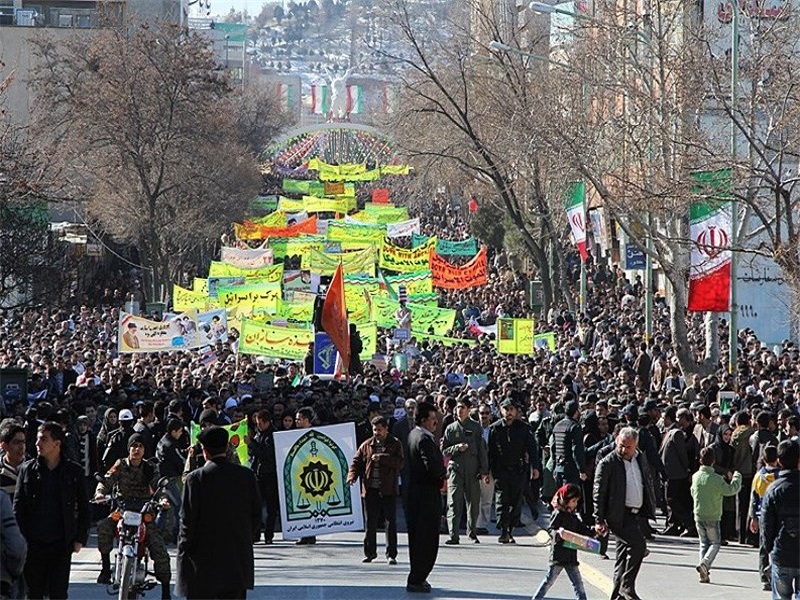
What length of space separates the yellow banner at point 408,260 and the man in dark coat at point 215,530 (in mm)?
40063

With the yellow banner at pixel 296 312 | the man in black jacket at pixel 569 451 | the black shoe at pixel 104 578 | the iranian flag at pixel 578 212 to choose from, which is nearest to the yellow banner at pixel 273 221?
the yellow banner at pixel 296 312

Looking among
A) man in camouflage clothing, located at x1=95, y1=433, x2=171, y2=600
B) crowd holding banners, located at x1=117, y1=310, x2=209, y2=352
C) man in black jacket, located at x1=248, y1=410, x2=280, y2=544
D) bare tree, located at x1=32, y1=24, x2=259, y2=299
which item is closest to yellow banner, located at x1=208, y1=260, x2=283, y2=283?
bare tree, located at x1=32, y1=24, x2=259, y2=299

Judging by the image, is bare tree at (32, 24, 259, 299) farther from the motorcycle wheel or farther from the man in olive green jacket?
the motorcycle wheel

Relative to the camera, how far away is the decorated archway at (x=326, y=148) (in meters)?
143

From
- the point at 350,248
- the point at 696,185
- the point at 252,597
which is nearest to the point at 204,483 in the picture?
the point at 252,597

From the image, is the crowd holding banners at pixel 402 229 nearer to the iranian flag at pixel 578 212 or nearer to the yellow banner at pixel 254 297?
the yellow banner at pixel 254 297

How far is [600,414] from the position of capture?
19141 mm

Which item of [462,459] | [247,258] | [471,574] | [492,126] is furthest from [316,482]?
[247,258]

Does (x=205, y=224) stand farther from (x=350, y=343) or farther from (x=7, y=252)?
(x=350, y=343)

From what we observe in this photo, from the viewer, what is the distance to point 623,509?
1322 centimetres

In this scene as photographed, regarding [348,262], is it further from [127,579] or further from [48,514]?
[48,514]

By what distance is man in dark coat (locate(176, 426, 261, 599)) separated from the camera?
→ 10.3 meters

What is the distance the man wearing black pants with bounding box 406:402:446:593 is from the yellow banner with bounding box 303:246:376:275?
3321 cm

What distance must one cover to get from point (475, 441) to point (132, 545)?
607 centimetres
